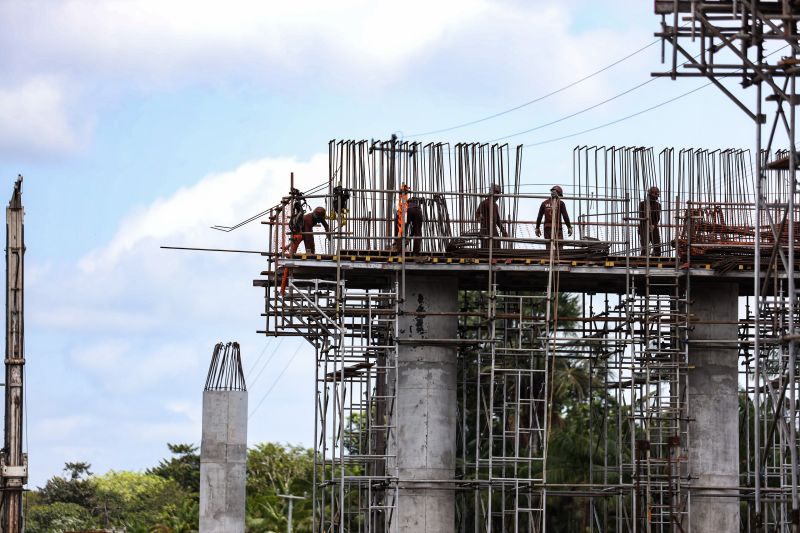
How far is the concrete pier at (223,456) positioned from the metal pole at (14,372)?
6563 mm

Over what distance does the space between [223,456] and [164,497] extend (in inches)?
1841

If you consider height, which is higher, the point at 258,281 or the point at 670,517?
the point at 258,281

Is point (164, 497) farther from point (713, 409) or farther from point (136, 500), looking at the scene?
point (713, 409)

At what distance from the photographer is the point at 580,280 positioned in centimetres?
4631

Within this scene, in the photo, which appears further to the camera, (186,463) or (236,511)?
(186,463)

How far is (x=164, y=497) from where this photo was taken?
317 ft

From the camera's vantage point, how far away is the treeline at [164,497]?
7731 centimetres

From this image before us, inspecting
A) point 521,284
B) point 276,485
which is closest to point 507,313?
point 521,284

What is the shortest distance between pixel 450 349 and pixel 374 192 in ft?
16.0

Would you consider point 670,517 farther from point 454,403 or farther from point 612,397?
point 612,397

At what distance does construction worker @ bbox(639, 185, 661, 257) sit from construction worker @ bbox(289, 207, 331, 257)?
29.6 ft

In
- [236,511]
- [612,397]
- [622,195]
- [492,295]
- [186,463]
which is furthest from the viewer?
[186,463]

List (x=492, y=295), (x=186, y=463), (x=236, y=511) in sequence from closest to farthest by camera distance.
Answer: (x=492, y=295), (x=236, y=511), (x=186, y=463)

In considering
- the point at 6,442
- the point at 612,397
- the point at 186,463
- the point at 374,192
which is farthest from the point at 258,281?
the point at 186,463
